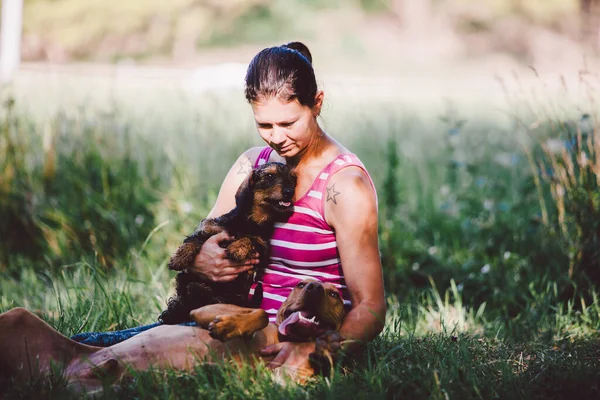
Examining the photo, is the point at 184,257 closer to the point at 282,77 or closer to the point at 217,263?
the point at 217,263

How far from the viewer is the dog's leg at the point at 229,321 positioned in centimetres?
317

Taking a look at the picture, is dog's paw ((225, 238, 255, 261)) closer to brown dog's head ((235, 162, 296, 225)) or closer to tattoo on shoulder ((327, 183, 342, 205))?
brown dog's head ((235, 162, 296, 225))

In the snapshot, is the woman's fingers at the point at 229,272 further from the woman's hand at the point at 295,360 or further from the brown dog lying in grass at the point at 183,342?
the woman's hand at the point at 295,360

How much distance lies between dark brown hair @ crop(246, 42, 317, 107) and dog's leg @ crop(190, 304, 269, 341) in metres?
1.04

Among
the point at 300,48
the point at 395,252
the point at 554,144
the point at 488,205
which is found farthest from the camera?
the point at 488,205

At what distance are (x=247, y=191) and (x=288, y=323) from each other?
2.72 ft

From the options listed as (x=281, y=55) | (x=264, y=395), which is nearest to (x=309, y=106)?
(x=281, y=55)

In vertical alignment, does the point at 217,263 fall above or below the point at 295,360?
above

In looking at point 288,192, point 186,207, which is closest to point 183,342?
point 288,192

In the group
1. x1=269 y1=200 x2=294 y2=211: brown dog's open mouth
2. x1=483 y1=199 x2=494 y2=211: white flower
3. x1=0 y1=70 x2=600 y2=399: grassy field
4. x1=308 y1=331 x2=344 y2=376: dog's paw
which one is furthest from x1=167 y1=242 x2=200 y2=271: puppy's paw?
x1=483 y1=199 x2=494 y2=211: white flower

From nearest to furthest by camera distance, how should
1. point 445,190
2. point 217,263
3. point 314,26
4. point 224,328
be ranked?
point 224,328
point 217,263
point 445,190
point 314,26

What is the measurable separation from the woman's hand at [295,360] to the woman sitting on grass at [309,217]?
19mm

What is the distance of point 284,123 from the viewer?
3.60 m

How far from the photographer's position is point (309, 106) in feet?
12.1
